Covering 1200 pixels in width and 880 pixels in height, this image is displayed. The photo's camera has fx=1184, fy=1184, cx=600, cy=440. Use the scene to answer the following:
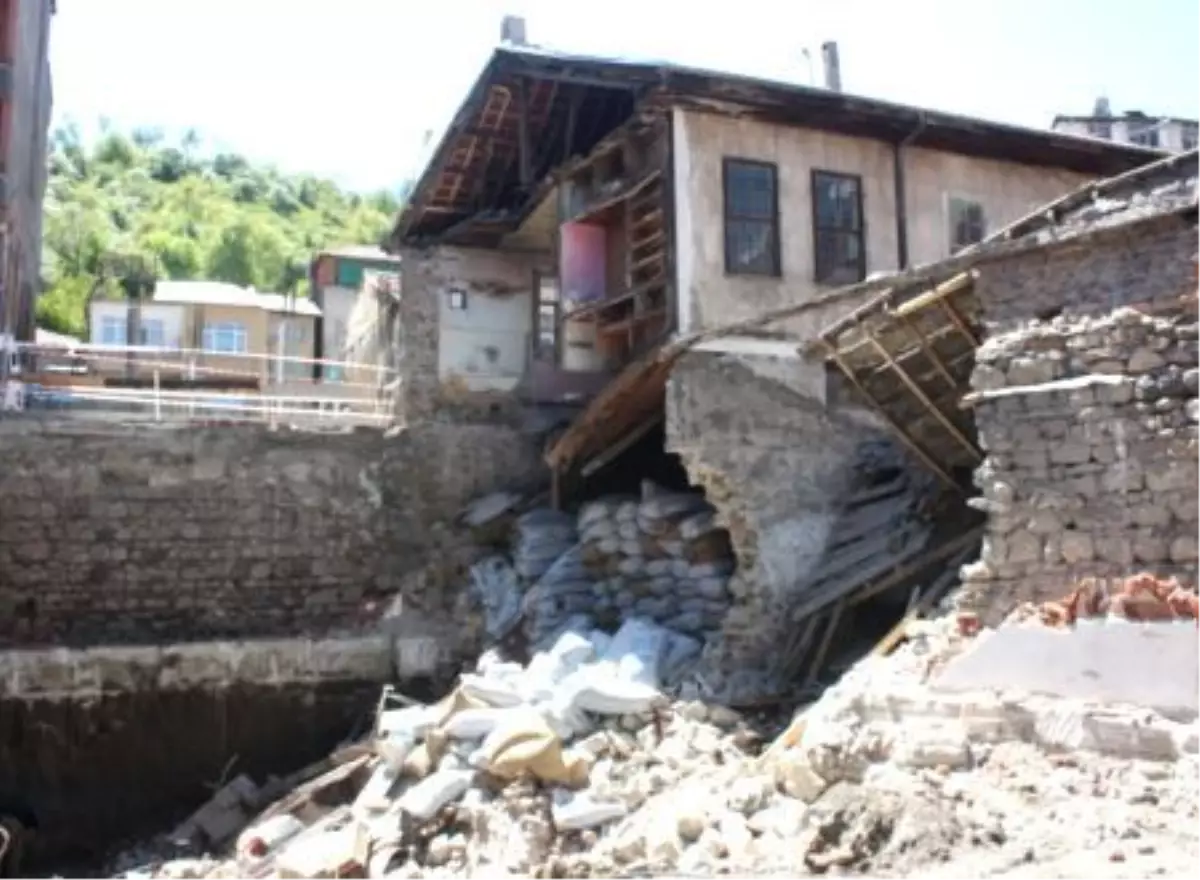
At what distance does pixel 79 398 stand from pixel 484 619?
7066 mm

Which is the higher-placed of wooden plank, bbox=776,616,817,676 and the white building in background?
the white building in background

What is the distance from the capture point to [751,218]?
1356 centimetres

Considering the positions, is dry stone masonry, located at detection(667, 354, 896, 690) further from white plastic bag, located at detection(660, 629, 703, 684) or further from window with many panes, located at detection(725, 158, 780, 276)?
window with many panes, located at detection(725, 158, 780, 276)

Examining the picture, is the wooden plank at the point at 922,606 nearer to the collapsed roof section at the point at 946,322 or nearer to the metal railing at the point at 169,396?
the collapsed roof section at the point at 946,322

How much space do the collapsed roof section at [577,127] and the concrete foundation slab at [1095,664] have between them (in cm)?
742

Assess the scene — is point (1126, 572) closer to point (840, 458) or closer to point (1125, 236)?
point (1125, 236)

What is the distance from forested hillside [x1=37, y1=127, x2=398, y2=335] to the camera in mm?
48369

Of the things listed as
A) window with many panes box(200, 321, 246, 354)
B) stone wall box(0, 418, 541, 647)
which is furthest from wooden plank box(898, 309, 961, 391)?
window with many panes box(200, 321, 246, 354)

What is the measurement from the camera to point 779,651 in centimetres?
1167

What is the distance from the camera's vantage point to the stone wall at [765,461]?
12164mm

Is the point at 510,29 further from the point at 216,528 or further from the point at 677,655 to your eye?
the point at 677,655

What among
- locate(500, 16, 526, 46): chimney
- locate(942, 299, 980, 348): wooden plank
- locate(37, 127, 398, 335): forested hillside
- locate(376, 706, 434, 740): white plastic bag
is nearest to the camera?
locate(942, 299, 980, 348): wooden plank

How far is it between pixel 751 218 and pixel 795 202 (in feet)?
2.04

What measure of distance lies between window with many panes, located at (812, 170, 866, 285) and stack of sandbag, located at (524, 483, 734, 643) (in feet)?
10.3
